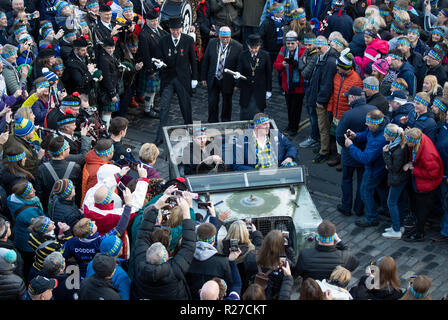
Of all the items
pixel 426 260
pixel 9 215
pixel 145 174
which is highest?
pixel 145 174

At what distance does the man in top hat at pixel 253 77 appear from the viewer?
11336 millimetres

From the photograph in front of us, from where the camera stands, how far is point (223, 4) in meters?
13.8

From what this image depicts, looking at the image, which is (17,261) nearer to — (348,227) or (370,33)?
(348,227)

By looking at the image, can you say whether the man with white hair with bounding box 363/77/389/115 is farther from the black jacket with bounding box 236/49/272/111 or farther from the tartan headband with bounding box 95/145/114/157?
the tartan headband with bounding box 95/145/114/157

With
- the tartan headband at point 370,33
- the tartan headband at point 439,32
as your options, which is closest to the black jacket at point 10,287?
the tartan headband at point 370,33

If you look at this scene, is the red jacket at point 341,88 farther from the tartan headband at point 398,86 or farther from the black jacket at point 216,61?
the black jacket at point 216,61

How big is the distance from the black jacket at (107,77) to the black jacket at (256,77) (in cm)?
231

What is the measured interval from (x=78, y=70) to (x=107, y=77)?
0.71 metres

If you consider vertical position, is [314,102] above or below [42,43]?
below

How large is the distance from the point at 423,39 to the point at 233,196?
6531 millimetres

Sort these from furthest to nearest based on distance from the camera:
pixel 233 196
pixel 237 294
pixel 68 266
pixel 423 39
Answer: pixel 423 39, pixel 233 196, pixel 68 266, pixel 237 294

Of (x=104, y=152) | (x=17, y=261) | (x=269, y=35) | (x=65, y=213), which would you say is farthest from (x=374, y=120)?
(x=17, y=261)
